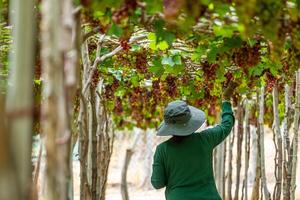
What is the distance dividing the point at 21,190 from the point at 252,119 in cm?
1147

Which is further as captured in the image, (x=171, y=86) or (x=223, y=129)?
(x=171, y=86)

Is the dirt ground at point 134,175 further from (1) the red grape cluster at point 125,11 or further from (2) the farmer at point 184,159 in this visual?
(1) the red grape cluster at point 125,11

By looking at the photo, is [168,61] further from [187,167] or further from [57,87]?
[57,87]

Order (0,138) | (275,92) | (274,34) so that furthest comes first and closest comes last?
1. (275,92)
2. (274,34)
3. (0,138)

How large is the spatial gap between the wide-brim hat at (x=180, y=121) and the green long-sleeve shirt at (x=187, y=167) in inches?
2.6

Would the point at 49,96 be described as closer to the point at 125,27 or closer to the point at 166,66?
the point at 125,27

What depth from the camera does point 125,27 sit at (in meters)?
2.24

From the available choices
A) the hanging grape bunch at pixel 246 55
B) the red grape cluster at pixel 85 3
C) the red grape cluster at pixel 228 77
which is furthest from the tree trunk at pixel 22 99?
the red grape cluster at pixel 228 77

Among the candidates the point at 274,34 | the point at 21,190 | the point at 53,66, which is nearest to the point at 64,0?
the point at 53,66

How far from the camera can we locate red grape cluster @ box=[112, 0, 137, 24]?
81.9 inches

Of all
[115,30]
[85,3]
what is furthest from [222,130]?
[85,3]

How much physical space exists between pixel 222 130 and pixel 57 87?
2.67 m

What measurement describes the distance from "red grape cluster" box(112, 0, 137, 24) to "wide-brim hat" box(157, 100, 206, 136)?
79.9 inches

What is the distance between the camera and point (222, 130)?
4246 mm
